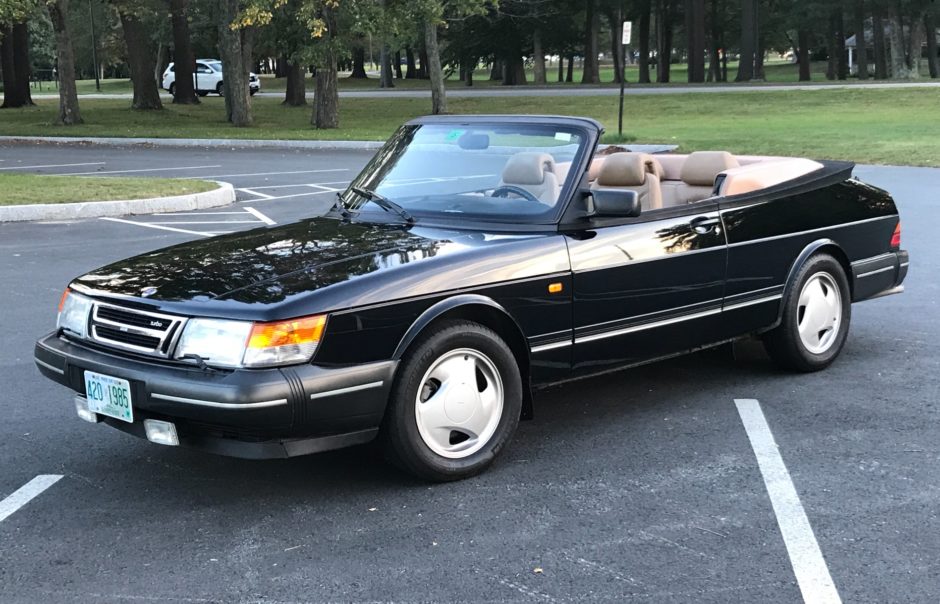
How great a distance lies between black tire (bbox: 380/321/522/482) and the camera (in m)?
4.29

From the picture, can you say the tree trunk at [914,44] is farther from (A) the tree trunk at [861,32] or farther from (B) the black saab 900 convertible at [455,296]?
(B) the black saab 900 convertible at [455,296]

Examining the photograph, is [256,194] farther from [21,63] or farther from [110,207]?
[21,63]

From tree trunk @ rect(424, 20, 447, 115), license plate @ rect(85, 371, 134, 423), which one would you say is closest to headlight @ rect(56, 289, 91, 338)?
license plate @ rect(85, 371, 134, 423)

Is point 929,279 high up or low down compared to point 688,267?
down

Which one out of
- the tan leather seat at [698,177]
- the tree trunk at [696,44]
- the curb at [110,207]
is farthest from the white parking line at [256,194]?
the tree trunk at [696,44]

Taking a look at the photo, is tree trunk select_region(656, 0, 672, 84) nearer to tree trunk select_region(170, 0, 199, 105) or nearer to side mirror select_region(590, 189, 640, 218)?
tree trunk select_region(170, 0, 199, 105)

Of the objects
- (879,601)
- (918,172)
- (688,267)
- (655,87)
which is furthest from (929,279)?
(655,87)

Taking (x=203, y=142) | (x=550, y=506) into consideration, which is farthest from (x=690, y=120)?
(x=550, y=506)

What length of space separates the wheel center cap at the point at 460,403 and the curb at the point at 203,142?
19556mm

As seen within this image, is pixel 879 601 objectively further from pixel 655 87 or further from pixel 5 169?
pixel 655 87

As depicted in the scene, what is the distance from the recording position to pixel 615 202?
16.3 feet

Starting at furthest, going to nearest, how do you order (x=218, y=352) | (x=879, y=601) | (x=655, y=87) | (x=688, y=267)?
(x=655, y=87), (x=688, y=267), (x=218, y=352), (x=879, y=601)

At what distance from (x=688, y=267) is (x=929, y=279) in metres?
4.44

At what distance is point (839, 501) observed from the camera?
169 inches
